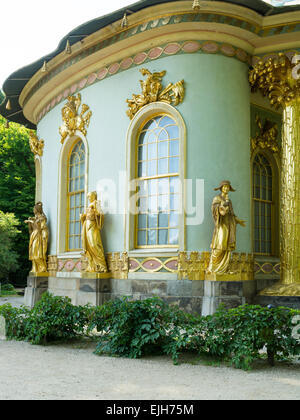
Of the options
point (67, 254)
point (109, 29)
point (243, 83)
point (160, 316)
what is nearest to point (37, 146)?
point (67, 254)

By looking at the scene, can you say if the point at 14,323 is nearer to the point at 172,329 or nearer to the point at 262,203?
Answer: the point at 172,329

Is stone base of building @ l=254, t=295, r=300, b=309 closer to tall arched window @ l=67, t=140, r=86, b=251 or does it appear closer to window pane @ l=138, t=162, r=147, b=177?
window pane @ l=138, t=162, r=147, b=177

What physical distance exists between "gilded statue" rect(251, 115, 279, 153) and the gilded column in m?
1.38

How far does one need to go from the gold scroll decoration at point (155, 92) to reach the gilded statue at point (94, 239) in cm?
267

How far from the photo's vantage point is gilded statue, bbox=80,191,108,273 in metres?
12.4

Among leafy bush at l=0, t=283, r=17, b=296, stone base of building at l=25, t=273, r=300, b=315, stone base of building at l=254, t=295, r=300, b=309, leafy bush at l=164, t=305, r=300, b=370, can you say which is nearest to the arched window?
stone base of building at l=25, t=273, r=300, b=315

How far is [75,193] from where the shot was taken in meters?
14.8

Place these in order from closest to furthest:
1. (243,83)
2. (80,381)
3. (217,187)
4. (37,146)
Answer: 1. (80,381)
2. (217,187)
3. (243,83)
4. (37,146)

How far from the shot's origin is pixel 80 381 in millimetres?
5738

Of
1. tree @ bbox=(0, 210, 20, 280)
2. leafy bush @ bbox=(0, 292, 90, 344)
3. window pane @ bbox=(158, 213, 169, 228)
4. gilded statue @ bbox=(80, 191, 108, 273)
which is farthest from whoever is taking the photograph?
tree @ bbox=(0, 210, 20, 280)

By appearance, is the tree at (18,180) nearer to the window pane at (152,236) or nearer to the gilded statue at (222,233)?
the window pane at (152,236)

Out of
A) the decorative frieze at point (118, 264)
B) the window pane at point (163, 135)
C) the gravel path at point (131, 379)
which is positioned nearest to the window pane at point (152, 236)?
the decorative frieze at point (118, 264)
